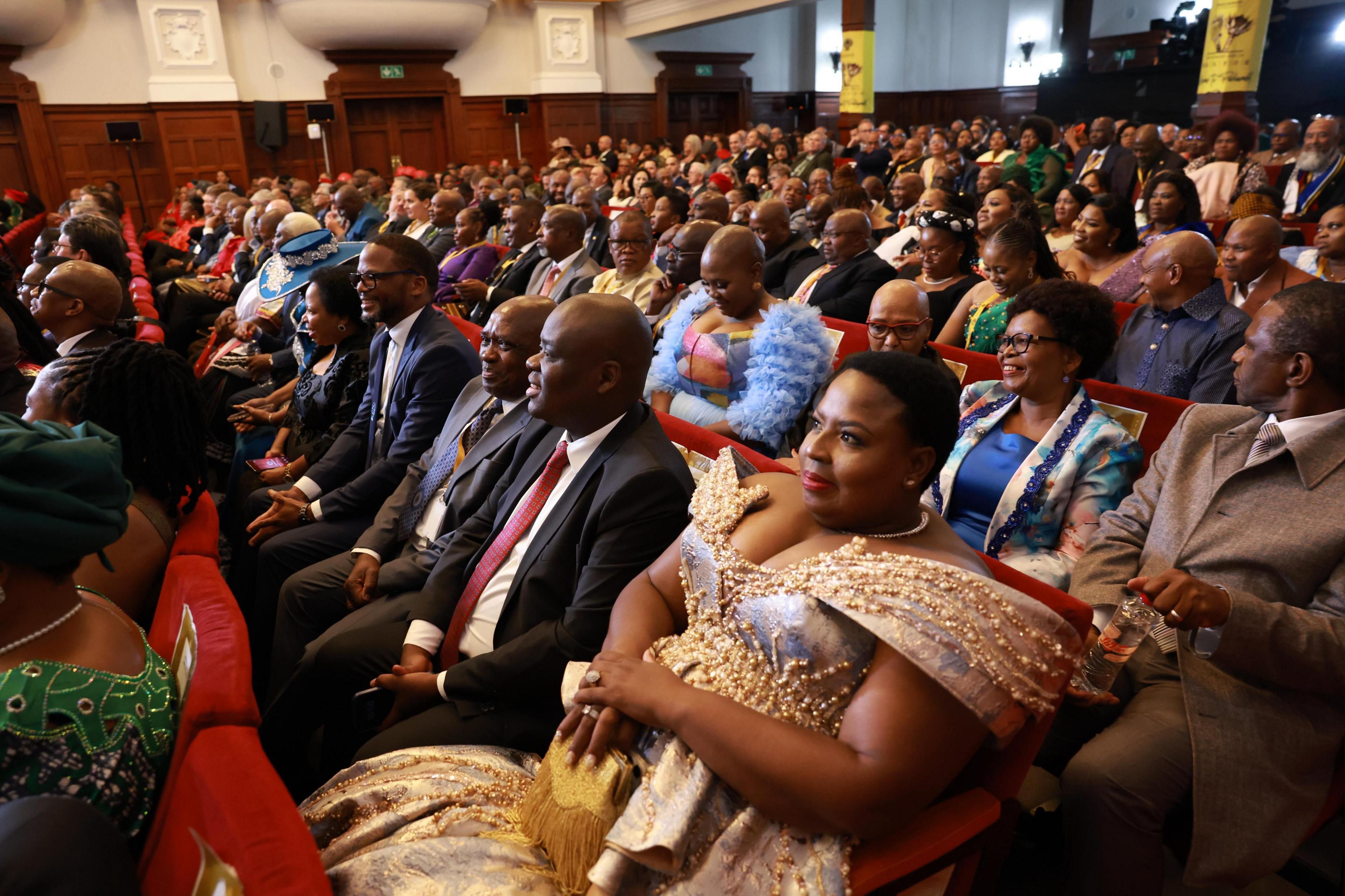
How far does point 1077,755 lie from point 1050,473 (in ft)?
2.35

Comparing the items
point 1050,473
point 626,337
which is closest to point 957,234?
point 1050,473

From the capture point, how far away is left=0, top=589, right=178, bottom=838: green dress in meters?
1.09

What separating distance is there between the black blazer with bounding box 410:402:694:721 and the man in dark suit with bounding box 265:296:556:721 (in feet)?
1.32

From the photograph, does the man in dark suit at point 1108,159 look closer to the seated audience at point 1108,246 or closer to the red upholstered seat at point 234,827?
the seated audience at point 1108,246

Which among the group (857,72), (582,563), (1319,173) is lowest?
(582,563)

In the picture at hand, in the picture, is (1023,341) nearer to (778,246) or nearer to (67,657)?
(67,657)

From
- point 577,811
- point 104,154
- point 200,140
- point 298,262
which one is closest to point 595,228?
point 298,262

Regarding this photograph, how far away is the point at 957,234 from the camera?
377 centimetres

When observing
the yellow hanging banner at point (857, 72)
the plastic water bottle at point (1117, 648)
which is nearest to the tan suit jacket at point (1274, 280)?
the plastic water bottle at point (1117, 648)

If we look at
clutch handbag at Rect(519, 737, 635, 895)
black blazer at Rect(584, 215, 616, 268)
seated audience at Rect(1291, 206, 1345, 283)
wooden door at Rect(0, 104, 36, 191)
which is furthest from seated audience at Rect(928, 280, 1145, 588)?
wooden door at Rect(0, 104, 36, 191)

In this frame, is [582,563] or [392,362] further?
[392,362]

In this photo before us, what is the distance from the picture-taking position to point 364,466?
10.4 feet

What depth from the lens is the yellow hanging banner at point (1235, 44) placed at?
7652 mm

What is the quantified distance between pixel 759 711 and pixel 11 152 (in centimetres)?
1591
